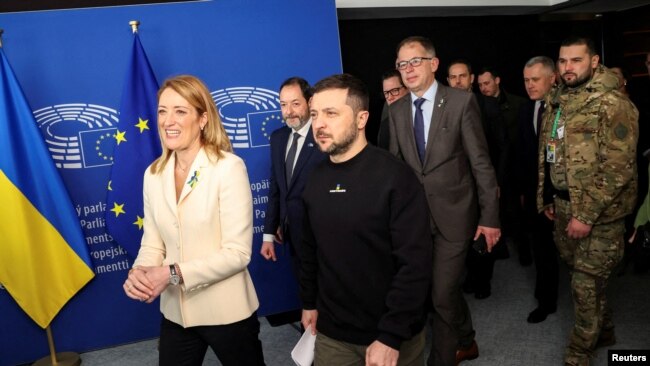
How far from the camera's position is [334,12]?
413 cm

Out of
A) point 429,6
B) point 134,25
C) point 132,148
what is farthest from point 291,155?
point 429,6

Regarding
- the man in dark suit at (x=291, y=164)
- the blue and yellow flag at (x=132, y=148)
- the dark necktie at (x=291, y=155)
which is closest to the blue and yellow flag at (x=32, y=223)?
the blue and yellow flag at (x=132, y=148)

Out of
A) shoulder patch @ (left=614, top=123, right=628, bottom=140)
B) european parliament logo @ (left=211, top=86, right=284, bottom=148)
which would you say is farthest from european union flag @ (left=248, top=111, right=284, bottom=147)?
shoulder patch @ (left=614, top=123, right=628, bottom=140)

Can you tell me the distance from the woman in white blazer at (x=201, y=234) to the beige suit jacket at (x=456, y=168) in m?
1.12

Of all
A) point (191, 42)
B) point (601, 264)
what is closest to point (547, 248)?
point (601, 264)

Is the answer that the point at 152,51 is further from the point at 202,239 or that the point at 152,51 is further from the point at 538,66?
the point at 538,66

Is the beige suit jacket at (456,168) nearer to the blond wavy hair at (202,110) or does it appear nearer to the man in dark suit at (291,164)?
the man in dark suit at (291,164)

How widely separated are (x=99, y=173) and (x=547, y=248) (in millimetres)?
3196

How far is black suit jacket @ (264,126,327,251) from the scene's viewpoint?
3092mm

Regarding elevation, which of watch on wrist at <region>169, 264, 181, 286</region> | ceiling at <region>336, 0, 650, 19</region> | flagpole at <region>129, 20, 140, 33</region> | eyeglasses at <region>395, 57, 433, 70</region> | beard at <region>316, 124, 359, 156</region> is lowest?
watch on wrist at <region>169, 264, 181, 286</region>

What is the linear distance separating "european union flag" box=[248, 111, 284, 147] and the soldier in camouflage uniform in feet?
6.47

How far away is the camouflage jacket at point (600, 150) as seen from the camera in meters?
2.65

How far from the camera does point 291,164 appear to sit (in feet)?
10.6

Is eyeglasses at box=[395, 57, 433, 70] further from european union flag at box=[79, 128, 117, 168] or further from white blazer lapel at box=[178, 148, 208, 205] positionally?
european union flag at box=[79, 128, 117, 168]
